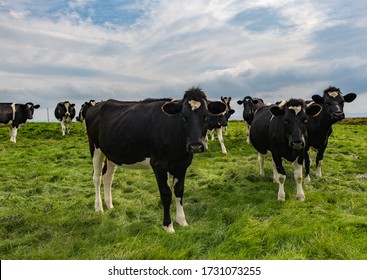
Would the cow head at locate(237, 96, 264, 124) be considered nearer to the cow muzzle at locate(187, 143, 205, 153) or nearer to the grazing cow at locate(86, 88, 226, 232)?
the grazing cow at locate(86, 88, 226, 232)

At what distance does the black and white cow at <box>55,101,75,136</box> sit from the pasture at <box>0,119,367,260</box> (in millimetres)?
13473

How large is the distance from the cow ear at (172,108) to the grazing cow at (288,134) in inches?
106

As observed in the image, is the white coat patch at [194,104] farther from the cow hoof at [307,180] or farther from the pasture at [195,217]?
the cow hoof at [307,180]

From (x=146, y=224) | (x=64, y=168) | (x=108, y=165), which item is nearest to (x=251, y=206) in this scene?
(x=146, y=224)

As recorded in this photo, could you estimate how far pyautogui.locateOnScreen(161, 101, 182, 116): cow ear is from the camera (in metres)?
6.36

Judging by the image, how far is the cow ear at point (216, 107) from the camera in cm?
658

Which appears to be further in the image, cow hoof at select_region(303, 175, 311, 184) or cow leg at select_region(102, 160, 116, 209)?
cow hoof at select_region(303, 175, 311, 184)

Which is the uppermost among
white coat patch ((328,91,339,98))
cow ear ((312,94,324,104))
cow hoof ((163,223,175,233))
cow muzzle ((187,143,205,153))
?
white coat patch ((328,91,339,98))

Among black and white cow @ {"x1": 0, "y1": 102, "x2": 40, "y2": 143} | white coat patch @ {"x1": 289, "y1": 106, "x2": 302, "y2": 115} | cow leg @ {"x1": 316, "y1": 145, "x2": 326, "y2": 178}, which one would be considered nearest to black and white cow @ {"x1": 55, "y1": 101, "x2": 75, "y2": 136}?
black and white cow @ {"x1": 0, "y1": 102, "x2": 40, "y2": 143}

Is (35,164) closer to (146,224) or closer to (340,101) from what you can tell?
(146,224)

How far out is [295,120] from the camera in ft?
25.9

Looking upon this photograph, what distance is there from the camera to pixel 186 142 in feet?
20.4

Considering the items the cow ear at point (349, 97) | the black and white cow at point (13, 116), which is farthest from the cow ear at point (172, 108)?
the black and white cow at point (13, 116)

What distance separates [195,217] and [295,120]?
2871 mm
